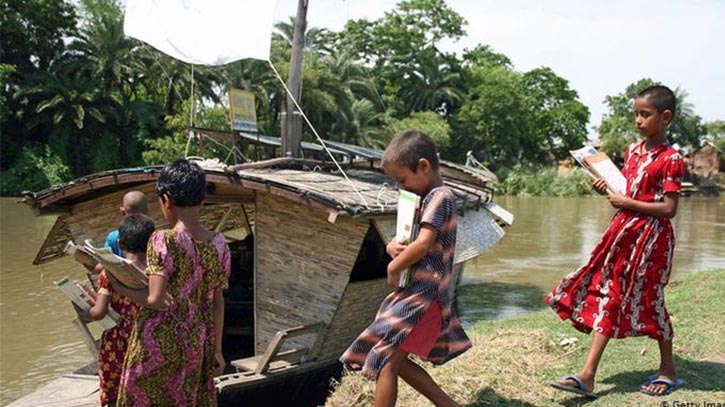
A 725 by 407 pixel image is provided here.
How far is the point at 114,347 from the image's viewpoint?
3.66m

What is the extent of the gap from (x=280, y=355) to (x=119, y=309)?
218 centimetres

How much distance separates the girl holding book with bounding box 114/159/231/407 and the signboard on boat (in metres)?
3.76

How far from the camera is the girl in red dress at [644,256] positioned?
3908mm

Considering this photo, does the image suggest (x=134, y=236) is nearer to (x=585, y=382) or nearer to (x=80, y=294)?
(x=80, y=294)

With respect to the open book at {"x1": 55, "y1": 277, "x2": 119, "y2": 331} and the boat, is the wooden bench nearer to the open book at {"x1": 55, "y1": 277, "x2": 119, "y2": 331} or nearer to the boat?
the boat

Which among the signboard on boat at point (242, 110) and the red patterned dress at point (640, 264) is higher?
the signboard on boat at point (242, 110)

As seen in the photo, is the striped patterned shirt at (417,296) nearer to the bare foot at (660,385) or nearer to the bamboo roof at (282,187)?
the bare foot at (660,385)

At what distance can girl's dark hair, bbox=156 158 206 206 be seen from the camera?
9.91ft

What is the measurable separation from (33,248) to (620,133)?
38.6m

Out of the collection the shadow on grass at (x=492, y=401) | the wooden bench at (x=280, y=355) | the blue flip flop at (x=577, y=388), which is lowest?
the wooden bench at (x=280, y=355)

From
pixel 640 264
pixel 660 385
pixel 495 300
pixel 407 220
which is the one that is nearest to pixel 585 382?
pixel 660 385

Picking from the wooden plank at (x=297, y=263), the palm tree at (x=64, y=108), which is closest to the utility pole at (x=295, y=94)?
the wooden plank at (x=297, y=263)

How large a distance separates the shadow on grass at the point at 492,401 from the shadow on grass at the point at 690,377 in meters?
0.48

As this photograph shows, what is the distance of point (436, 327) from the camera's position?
337 cm
